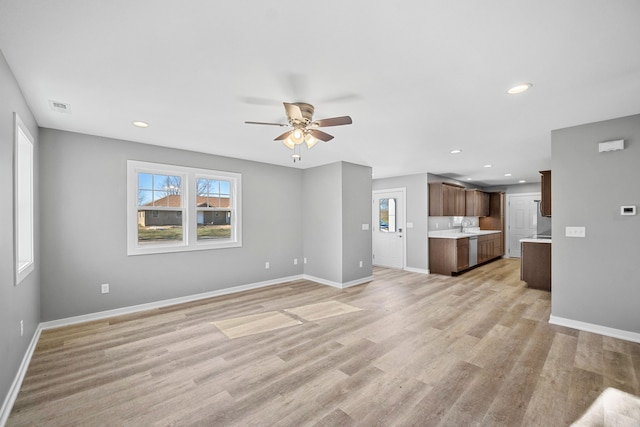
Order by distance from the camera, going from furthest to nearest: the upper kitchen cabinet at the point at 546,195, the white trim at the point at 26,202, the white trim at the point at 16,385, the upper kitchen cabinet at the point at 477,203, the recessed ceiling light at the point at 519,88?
the upper kitchen cabinet at the point at 477,203
the upper kitchen cabinet at the point at 546,195
the white trim at the point at 26,202
the recessed ceiling light at the point at 519,88
the white trim at the point at 16,385

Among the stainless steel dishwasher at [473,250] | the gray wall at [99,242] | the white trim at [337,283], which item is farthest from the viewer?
the stainless steel dishwasher at [473,250]

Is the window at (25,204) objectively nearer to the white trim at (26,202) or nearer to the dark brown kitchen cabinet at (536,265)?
the white trim at (26,202)

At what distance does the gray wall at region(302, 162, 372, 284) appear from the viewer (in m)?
5.42

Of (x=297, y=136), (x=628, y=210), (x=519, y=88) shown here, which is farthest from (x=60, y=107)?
(x=628, y=210)

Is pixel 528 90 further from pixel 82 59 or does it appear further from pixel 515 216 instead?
pixel 515 216

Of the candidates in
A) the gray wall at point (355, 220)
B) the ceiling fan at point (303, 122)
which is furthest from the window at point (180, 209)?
the ceiling fan at point (303, 122)

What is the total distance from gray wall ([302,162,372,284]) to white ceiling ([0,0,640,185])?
6.79 feet

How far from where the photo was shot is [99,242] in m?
3.78

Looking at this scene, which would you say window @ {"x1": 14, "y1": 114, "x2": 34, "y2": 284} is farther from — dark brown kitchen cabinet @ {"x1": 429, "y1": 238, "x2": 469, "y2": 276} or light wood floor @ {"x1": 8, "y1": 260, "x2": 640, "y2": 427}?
dark brown kitchen cabinet @ {"x1": 429, "y1": 238, "x2": 469, "y2": 276}

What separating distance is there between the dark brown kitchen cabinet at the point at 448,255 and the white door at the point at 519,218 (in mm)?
3274

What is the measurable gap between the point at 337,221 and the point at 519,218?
6.82 m

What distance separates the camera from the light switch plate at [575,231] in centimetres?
333

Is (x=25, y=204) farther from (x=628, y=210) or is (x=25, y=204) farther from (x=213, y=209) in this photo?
(x=628, y=210)

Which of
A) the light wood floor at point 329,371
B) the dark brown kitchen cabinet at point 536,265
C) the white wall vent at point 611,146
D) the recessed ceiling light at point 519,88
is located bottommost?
the light wood floor at point 329,371
